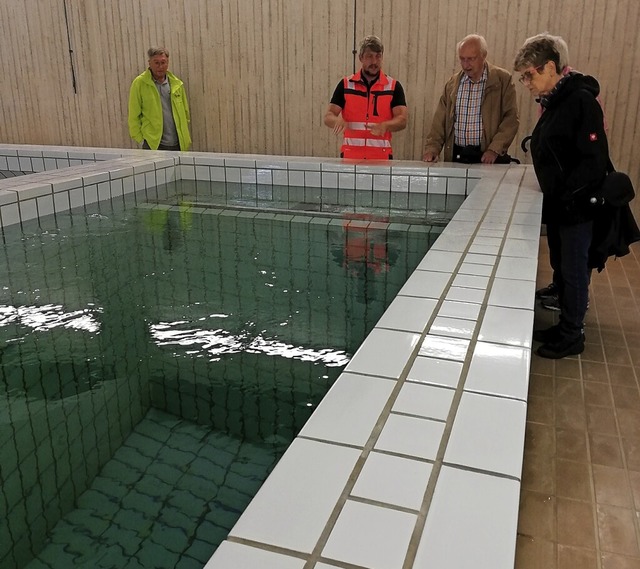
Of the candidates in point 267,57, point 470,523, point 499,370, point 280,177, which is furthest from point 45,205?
point 267,57

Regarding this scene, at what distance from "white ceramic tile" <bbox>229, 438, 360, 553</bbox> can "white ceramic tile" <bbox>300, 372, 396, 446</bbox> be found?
0.11 ft

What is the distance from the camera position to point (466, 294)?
1.73m

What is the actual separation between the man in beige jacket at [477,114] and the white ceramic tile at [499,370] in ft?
10.6

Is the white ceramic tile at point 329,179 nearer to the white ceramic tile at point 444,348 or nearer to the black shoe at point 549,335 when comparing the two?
the black shoe at point 549,335

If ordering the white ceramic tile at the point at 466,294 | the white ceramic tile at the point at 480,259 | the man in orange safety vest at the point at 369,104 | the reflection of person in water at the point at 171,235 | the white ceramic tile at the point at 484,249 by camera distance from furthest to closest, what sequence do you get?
the man in orange safety vest at the point at 369,104 → the reflection of person in water at the point at 171,235 → the white ceramic tile at the point at 484,249 → the white ceramic tile at the point at 480,259 → the white ceramic tile at the point at 466,294

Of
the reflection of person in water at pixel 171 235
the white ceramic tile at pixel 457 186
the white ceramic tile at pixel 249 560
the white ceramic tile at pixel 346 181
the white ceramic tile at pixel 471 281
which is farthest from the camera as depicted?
the white ceramic tile at pixel 346 181

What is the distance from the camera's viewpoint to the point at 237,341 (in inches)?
70.5

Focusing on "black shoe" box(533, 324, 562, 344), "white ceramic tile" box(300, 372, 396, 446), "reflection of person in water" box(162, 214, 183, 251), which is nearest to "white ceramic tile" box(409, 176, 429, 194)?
"black shoe" box(533, 324, 562, 344)

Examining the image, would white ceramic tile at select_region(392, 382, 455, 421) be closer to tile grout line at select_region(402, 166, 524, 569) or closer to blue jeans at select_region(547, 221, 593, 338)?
tile grout line at select_region(402, 166, 524, 569)

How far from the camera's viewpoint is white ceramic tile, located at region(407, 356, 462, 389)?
123cm

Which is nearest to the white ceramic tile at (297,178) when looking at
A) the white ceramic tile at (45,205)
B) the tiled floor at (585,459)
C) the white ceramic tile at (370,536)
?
the white ceramic tile at (45,205)

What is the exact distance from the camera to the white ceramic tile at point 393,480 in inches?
35.3

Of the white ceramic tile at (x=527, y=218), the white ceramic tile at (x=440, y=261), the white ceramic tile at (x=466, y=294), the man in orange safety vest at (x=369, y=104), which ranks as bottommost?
the white ceramic tile at (x=466, y=294)

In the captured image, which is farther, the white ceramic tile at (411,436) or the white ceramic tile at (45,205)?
the white ceramic tile at (45,205)
